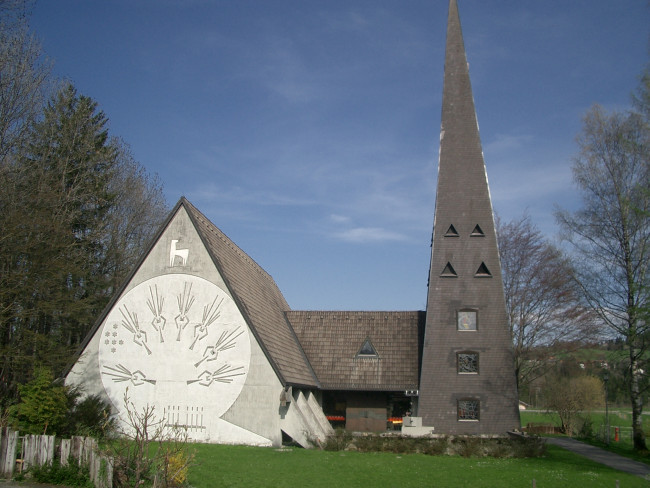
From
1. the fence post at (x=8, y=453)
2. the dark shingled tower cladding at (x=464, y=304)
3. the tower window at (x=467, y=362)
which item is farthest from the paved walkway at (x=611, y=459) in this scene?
the fence post at (x=8, y=453)

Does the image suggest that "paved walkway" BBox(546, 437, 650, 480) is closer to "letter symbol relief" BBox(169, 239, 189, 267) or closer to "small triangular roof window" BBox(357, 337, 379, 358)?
"small triangular roof window" BBox(357, 337, 379, 358)

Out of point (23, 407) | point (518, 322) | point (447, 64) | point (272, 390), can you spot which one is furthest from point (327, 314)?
point (23, 407)

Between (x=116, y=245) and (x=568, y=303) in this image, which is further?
(x=116, y=245)

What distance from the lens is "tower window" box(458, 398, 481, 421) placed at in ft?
82.3

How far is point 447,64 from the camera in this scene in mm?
30078

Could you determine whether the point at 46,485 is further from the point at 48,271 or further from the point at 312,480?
the point at 48,271

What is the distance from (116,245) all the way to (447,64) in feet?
69.8

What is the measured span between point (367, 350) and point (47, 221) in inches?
595

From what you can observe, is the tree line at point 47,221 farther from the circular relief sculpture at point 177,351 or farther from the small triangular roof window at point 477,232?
the small triangular roof window at point 477,232

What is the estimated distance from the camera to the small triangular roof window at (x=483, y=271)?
87.8 feet

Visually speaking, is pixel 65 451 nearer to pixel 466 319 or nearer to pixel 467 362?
pixel 467 362

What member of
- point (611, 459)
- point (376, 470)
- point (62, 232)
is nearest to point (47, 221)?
point (62, 232)

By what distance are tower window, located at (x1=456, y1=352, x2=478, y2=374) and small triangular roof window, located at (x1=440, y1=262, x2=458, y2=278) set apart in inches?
142

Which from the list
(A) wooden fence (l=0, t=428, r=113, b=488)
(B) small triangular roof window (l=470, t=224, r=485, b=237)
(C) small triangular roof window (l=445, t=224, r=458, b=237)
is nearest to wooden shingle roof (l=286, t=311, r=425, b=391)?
(C) small triangular roof window (l=445, t=224, r=458, b=237)
